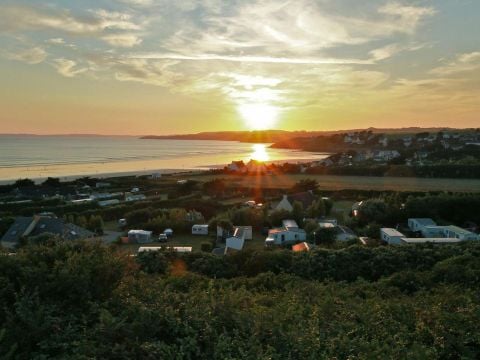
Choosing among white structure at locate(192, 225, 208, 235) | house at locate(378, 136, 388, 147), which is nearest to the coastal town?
white structure at locate(192, 225, 208, 235)

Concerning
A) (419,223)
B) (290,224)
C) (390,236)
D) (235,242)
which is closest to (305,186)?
(290,224)

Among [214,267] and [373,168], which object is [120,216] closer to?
[214,267]

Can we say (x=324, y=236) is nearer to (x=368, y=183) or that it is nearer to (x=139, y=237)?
(x=139, y=237)

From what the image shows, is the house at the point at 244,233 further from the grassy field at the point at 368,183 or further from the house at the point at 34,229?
the grassy field at the point at 368,183

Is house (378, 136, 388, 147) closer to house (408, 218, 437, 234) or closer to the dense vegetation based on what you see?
house (408, 218, 437, 234)

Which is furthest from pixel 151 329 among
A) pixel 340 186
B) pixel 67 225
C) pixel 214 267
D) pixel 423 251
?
pixel 340 186

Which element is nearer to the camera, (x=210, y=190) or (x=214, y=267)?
(x=214, y=267)
